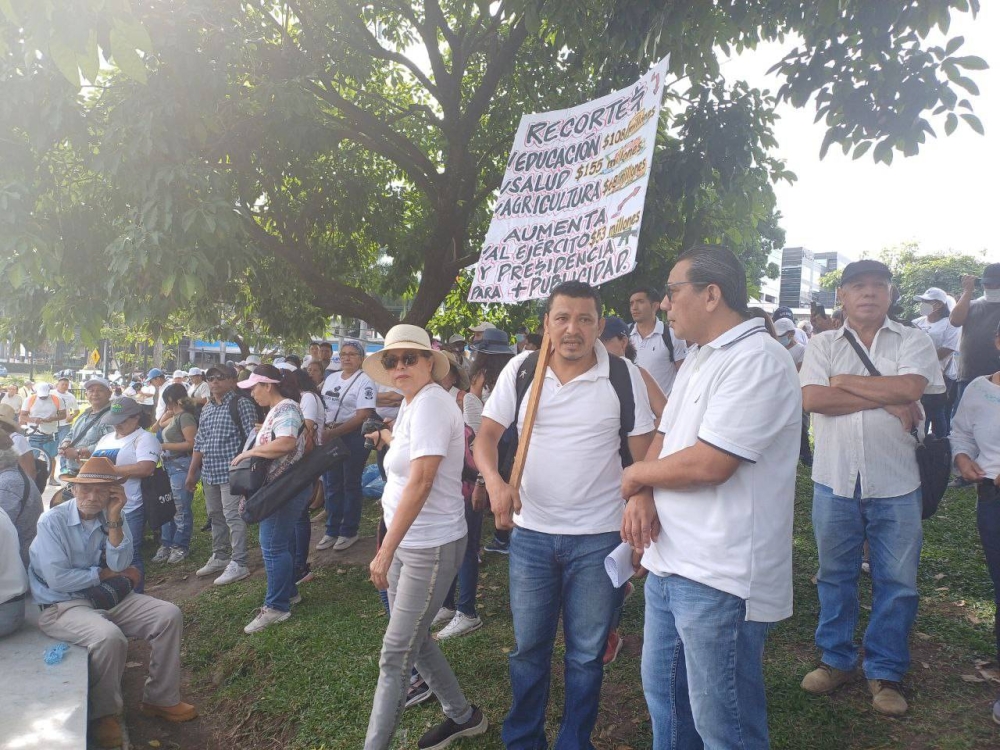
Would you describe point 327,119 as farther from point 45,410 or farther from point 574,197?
point 45,410

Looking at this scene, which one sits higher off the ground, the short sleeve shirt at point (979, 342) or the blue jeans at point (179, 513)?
the short sleeve shirt at point (979, 342)

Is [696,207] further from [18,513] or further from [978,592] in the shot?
[18,513]

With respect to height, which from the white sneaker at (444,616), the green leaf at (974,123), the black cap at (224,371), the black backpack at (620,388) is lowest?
the white sneaker at (444,616)

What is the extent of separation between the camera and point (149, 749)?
4305 mm

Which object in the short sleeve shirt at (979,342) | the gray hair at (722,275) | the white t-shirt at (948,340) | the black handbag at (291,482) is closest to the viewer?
the gray hair at (722,275)

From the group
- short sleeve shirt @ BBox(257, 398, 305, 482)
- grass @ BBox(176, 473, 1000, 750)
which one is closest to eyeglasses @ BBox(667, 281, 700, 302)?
grass @ BBox(176, 473, 1000, 750)

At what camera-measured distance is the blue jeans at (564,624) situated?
2.86m

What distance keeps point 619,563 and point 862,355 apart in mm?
1814

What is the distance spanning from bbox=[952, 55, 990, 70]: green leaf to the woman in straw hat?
3.47 meters

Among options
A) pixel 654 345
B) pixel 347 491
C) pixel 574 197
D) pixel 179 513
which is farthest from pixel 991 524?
pixel 179 513

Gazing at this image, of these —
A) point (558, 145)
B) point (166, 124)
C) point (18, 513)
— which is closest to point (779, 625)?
point (558, 145)

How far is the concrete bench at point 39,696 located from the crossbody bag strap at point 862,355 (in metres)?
4.22

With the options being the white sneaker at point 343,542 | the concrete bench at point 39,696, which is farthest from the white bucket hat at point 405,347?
the white sneaker at point 343,542

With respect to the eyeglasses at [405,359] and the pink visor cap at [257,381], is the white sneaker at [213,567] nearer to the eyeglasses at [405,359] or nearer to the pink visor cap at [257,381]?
the pink visor cap at [257,381]
